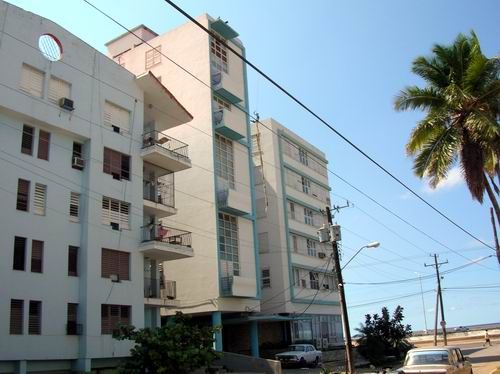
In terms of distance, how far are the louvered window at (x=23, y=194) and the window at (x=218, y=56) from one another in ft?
64.4

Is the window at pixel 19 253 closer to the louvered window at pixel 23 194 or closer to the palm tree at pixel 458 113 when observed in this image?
the louvered window at pixel 23 194

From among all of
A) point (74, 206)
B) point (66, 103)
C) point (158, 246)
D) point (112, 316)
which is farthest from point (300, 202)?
point (66, 103)

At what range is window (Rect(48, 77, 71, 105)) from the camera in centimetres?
2411

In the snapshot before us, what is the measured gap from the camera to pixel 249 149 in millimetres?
40969

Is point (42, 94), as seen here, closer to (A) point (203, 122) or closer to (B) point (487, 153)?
(A) point (203, 122)

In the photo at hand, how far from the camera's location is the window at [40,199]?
2248 cm

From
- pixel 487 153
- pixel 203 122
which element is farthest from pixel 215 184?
pixel 487 153

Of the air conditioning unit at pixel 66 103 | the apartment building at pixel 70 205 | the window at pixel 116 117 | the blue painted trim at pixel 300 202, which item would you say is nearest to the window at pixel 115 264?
the apartment building at pixel 70 205

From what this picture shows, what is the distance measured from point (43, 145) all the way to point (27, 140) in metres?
0.78

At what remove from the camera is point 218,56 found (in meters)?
39.5

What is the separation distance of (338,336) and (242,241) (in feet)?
67.2

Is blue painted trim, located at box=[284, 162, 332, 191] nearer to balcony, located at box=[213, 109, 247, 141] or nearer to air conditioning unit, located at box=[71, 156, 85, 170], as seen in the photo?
balcony, located at box=[213, 109, 247, 141]

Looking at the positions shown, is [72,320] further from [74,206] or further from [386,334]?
[386,334]

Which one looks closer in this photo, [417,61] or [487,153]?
[487,153]
